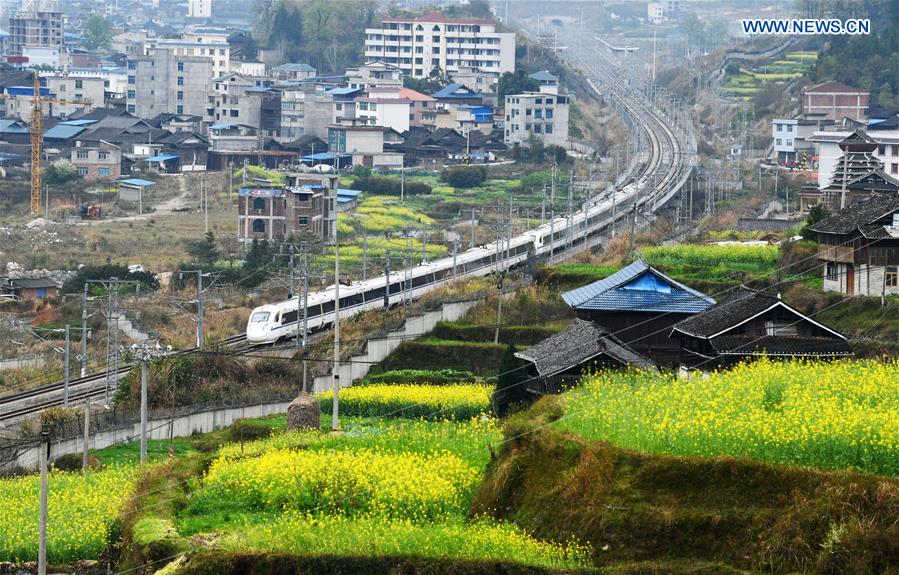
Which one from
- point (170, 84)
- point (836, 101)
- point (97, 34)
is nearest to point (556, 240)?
point (836, 101)

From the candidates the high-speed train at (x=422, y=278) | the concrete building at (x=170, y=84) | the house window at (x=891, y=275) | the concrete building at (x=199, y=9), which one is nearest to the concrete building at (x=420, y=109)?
the concrete building at (x=170, y=84)

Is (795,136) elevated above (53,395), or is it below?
above

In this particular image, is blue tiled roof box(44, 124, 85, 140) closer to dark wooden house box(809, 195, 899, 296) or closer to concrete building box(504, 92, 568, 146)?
concrete building box(504, 92, 568, 146)

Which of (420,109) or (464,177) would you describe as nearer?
(464,177)

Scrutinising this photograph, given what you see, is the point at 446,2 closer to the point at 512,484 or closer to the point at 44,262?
the point at 44,262

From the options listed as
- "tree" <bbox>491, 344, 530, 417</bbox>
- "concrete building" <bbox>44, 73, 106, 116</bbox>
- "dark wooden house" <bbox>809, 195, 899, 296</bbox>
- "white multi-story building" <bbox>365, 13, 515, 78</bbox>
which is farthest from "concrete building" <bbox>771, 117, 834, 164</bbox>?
"tree" <bbox>491, 344, 530, 417</bbox>

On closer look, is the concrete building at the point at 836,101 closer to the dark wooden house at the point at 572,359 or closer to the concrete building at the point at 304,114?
the concrete building at the point at 304,114

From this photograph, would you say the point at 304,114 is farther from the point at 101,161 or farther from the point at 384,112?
the point at 101,161
